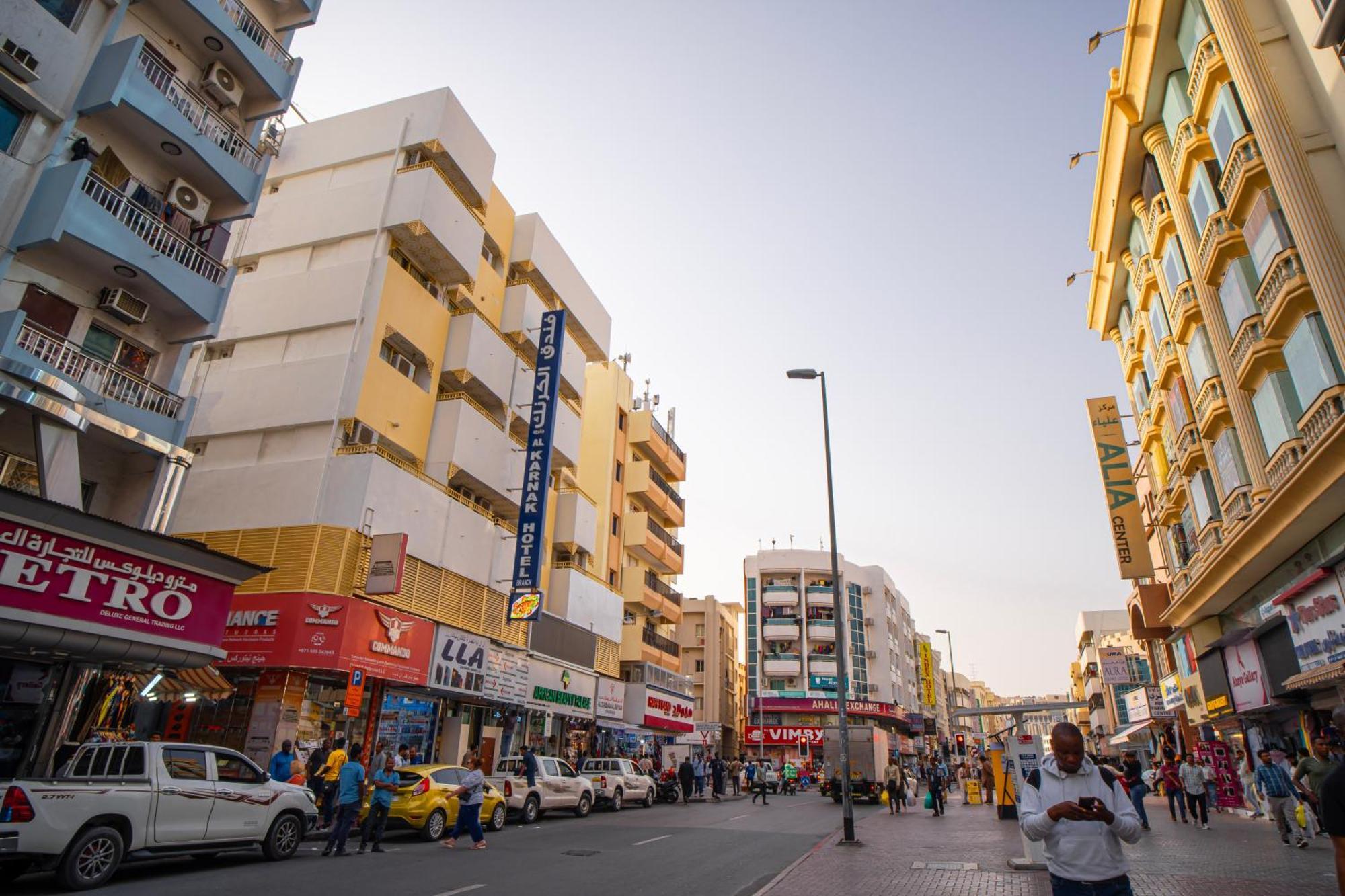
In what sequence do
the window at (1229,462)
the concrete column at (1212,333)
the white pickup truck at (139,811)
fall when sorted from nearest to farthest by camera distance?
1. the white pickup truck at (139,811)
2. the concrete column at (1212,333)
3. the window at (1229,462)

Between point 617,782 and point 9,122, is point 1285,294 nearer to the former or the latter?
point 617,782

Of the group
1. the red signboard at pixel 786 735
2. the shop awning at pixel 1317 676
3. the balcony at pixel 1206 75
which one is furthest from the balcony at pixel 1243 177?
the red signboard at pixel 786 735

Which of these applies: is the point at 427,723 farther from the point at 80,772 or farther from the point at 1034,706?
the point at 1034,706

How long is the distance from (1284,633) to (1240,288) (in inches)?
337

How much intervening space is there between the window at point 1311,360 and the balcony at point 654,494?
33.4 meters

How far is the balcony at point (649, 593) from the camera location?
1743 inches

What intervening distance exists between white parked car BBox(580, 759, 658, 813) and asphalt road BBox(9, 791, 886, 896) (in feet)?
23.1

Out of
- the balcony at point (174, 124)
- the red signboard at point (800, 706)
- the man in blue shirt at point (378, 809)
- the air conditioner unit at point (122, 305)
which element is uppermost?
the balcony at point (174, 124)

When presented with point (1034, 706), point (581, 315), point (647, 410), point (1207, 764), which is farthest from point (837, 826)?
point (647, 410)

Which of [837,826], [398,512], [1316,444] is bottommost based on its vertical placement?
[837,826]

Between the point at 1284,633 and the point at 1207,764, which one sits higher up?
the point at 1284,633

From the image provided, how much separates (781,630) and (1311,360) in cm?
6808

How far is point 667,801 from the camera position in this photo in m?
32.0

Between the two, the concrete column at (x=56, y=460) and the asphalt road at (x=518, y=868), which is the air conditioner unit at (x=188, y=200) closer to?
the concrete column at (x=56, y=460)
